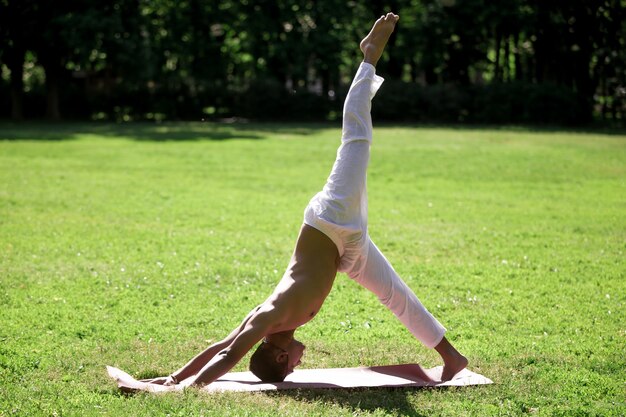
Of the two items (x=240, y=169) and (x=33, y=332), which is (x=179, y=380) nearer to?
(x=33, y=332)

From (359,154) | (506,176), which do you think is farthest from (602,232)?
(359,154)

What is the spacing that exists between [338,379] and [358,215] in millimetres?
1277

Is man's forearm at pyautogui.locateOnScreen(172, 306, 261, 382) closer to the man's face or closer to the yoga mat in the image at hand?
the yoga mat

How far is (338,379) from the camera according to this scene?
6.39 metres

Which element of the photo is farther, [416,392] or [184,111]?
[184,111]

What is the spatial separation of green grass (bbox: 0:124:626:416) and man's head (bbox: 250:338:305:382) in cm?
24

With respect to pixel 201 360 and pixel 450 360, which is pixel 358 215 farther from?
pixel 201 360

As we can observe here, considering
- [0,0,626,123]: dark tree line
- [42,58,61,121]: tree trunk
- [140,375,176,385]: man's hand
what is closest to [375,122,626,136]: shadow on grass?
[0,0,626,123]: dark tree line

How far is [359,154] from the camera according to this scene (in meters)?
6.15

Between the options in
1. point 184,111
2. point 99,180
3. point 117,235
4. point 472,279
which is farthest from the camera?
point 184,111

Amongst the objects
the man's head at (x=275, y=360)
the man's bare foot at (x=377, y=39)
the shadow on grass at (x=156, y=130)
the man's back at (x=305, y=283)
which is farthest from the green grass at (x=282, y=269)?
the shadow on grass at (x=156, y=130)

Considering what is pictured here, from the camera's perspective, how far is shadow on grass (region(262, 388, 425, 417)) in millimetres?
5819

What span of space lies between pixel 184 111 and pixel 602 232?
30078mm

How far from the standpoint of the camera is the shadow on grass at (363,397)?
5.82 metres
